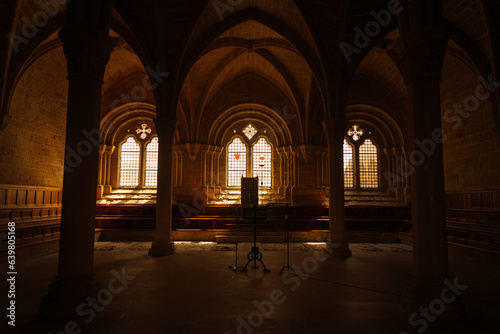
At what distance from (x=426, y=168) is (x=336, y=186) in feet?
14.6

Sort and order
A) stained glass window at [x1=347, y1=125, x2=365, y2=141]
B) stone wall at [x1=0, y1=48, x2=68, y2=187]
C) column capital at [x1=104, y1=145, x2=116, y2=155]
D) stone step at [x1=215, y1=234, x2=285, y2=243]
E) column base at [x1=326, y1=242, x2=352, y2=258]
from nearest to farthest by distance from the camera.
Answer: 1. column base at [x1=326, y1=242, x2=352, y2=258]
2. stone wall at [x1=0, y1=48, x2=68, y2=187]
3. stone step at [x1=215, y1=234, x2=285, y2=243]
4. column capital at [x1=104, y1=145, x2=116, y2=155]
5. stained glass window at [x1=347, y1=125, x2=365, y2=141]

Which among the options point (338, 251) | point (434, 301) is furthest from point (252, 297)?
point (338, 251)

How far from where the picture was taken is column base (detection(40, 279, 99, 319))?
3.87 metres

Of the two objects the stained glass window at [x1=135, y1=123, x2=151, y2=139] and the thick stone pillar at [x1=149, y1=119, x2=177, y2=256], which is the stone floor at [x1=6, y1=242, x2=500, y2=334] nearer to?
the thick stone pillar at [x1=149, y1=119, x2=177, y2=256]

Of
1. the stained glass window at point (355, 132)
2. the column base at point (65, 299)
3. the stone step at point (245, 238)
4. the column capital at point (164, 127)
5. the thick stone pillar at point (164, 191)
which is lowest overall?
the stone step at point (245, 238)

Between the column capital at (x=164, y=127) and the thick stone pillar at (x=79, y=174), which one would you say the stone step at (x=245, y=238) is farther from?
the thick stone pillar at (x=79, y=174)

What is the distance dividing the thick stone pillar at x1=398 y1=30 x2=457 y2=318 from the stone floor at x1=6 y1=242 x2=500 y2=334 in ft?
A: 1.73

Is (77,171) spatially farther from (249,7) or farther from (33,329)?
(249,7)

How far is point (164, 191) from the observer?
28.8ft

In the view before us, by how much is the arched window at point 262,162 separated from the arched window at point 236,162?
529 millimetres

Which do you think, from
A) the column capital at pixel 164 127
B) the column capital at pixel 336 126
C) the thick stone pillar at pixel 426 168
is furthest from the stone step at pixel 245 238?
the thick stone pillar at pixel 426 168

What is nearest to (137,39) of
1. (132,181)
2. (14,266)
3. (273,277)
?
(14,266)

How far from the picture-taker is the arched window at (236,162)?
16391 millimetres

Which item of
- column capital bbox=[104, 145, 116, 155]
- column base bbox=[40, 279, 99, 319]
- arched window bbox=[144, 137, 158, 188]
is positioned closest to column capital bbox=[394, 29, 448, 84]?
column base bbox=[40, 279, 99, 319]
